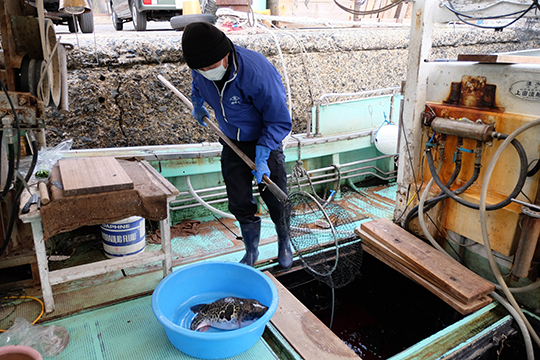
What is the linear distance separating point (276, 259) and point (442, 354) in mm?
1334

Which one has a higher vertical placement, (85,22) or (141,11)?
(141,11)

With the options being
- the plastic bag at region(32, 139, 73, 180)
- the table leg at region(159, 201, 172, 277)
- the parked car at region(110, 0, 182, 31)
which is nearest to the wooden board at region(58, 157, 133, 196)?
the plastic bag at region(32, 139, 73, 180)

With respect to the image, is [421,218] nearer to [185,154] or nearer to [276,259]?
[276,259]

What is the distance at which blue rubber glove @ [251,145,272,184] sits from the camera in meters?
2.38

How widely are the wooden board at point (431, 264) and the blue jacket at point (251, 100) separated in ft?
4.41

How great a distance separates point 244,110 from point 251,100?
0.08 meters

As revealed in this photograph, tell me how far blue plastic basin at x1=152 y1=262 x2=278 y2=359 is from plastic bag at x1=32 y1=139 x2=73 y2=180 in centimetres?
119

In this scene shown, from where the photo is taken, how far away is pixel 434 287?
2.56m

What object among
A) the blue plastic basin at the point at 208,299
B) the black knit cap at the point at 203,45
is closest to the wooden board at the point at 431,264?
the blue plastic basin at the point at 208,299

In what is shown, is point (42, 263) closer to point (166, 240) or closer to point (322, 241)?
point (166, 240)

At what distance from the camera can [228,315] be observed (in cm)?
218

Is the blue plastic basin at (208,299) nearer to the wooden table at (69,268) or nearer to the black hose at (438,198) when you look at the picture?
the wooden table at (69,268)

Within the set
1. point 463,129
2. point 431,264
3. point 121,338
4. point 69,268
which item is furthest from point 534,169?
point 69,268

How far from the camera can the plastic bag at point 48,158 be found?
97.7 inches
